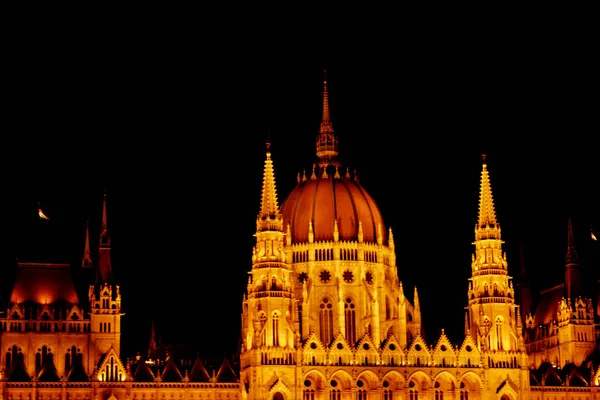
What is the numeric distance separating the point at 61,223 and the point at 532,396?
Answer: 46367 mm

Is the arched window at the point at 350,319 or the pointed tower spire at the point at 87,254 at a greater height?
the pointed tower spire at the point at 87,254

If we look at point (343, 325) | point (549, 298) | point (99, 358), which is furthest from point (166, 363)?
point (549, 298)

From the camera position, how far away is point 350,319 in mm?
152500

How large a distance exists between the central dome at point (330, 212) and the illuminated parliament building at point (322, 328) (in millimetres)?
135

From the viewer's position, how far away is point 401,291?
15338cm

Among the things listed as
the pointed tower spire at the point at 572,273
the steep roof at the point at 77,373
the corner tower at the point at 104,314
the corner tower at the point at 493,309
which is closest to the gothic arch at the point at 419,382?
the corner tower at the point at 493,309

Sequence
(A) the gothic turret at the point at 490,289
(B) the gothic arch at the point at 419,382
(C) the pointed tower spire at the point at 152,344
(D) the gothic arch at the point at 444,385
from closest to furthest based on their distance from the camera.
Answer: (B) the gothic arch at the point at 419,382
(D) the gothic arch at the point at 444,385
(A) the gothic turret at the point at 490,289
(C) the pointed tower spire at the point at 152,344

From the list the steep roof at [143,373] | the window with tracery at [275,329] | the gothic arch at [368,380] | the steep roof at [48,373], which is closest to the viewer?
the window with tracery at [275,329]

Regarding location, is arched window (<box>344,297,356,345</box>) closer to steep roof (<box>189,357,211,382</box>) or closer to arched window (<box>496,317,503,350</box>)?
arched window (<box>496,317,503,350</box>)

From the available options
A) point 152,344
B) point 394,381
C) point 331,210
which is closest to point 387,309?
point 331,210

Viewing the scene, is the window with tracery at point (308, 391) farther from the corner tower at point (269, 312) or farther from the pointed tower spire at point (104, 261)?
the pointed tower spire at point (104, 261)

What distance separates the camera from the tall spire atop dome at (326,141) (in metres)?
159

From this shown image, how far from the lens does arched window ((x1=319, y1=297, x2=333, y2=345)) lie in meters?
152

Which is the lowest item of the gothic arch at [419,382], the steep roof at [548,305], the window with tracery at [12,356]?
the gothic arch at [419,382]
